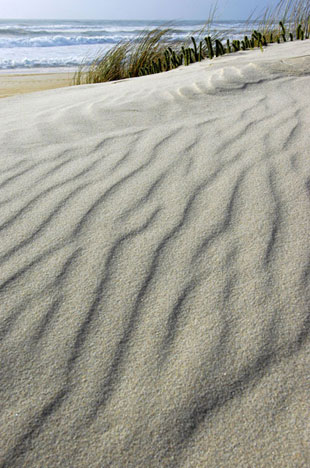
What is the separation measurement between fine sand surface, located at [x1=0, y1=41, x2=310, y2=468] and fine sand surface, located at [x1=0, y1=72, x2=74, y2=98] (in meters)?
4.47

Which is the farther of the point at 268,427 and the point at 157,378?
the point at 157,378

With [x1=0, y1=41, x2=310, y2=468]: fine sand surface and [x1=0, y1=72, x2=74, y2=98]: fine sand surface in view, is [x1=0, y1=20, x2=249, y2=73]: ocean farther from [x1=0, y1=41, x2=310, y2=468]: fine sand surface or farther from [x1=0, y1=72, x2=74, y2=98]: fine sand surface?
[x1=0, y1=41, x2=310, y2=468]: fine sand surface

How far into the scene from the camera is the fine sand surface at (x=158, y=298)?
2.92 ft

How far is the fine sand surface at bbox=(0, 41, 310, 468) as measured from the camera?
0.89 metres

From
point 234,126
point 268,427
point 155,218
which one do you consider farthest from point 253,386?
point 234,126

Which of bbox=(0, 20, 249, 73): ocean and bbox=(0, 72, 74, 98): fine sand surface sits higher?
bbox=(0, 20, 249, 73): ocean

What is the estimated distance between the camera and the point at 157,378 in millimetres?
1002

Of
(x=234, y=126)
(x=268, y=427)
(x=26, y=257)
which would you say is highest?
(x=234, y=126)

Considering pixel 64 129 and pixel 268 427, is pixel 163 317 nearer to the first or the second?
pixel 268 427

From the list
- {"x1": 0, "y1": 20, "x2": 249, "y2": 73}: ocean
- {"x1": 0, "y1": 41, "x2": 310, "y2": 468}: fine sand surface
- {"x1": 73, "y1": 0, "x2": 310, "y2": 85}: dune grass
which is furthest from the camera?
{"x1": 0, "y1": 20, "x2": 249, "y2": 73}: ocean

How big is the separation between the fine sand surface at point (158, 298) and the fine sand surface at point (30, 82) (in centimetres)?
447

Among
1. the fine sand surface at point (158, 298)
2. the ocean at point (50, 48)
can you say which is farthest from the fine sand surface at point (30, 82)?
the fine sand surface at point (158, 298)

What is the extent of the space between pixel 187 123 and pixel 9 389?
1.76 metres

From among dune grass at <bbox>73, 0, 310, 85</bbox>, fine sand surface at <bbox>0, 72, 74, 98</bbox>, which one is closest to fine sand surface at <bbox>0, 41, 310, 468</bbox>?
dune grass at <bbox>73, 0, 310, 85</bbox>
